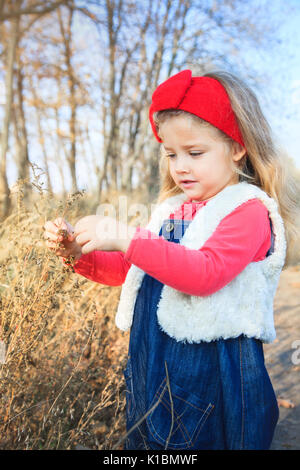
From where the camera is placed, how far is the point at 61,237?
1.21 meters

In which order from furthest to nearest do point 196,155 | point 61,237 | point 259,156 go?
1. point 259,156
2. point 196,155
3. point 61,237

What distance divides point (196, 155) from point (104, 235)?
455mm

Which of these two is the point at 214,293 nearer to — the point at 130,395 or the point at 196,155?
the point at 196,155

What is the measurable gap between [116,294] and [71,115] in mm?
10749

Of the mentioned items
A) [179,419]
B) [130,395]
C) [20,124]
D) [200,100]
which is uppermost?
[200,100]

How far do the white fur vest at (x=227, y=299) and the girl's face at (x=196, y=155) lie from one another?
6 cm

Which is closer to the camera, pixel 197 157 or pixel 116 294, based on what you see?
pixel 197 157

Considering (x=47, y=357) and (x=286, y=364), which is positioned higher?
(x=47, y=357)

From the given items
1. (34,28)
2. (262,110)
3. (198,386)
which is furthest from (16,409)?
(34,28)

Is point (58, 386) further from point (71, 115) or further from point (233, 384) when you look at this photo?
point (71, 115)

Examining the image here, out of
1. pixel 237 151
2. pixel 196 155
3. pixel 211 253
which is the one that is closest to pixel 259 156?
pixel 237 151

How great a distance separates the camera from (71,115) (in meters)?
12.5

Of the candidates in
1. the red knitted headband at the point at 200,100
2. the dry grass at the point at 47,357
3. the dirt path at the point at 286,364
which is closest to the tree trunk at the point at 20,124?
the dirt path at the point at 286,364

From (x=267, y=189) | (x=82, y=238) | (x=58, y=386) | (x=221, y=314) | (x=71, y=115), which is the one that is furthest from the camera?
(x=71, y=115)
